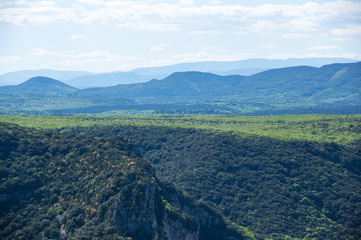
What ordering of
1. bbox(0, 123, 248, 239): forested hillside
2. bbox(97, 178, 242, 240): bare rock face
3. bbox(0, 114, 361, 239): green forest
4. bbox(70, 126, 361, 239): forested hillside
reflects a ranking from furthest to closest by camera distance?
bbox(70, 126, 361, 239): forested hillside → bbox(0, 114, 361, 239): green forest → bbox(0, 123, 248, 239): forested hillside → bbox(97, 178, 242, 240): bare rock face

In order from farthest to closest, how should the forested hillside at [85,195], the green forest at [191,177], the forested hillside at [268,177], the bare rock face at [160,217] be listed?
the forested hillside at [268,177] → the green forest at [191,177] → the forested hillside at [85,195] → the bare rock face at [160,217]

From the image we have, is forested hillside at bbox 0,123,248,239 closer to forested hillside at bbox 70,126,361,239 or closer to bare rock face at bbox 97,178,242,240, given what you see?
bare rock face at bbox 97,178,242,240

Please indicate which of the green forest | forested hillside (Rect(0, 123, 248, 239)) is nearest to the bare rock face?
forested hillside (Rect(0, 123, 248, 239))

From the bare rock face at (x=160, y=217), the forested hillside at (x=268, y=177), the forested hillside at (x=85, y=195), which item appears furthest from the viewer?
the forested hillside at (x=268, y=177)

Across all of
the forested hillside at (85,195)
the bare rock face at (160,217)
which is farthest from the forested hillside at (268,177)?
the forested hillside at (85,195)

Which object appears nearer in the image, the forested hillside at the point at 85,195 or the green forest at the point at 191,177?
the forested hillside at the point at 85,195

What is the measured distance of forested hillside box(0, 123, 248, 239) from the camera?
6134 centimetres

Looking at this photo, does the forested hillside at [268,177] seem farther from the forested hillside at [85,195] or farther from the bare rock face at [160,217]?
the forested hillside at [85,195]

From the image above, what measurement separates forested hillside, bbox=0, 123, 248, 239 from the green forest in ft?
0.70

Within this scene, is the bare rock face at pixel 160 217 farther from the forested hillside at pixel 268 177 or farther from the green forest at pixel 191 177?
the forested hillside at pixel 268 177

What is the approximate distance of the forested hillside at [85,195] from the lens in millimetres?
61344

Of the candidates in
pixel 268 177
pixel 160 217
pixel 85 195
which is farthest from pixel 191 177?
pixel 85 195

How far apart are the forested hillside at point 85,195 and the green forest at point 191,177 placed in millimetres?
213

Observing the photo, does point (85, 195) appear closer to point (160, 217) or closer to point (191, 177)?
point (160, 217)
